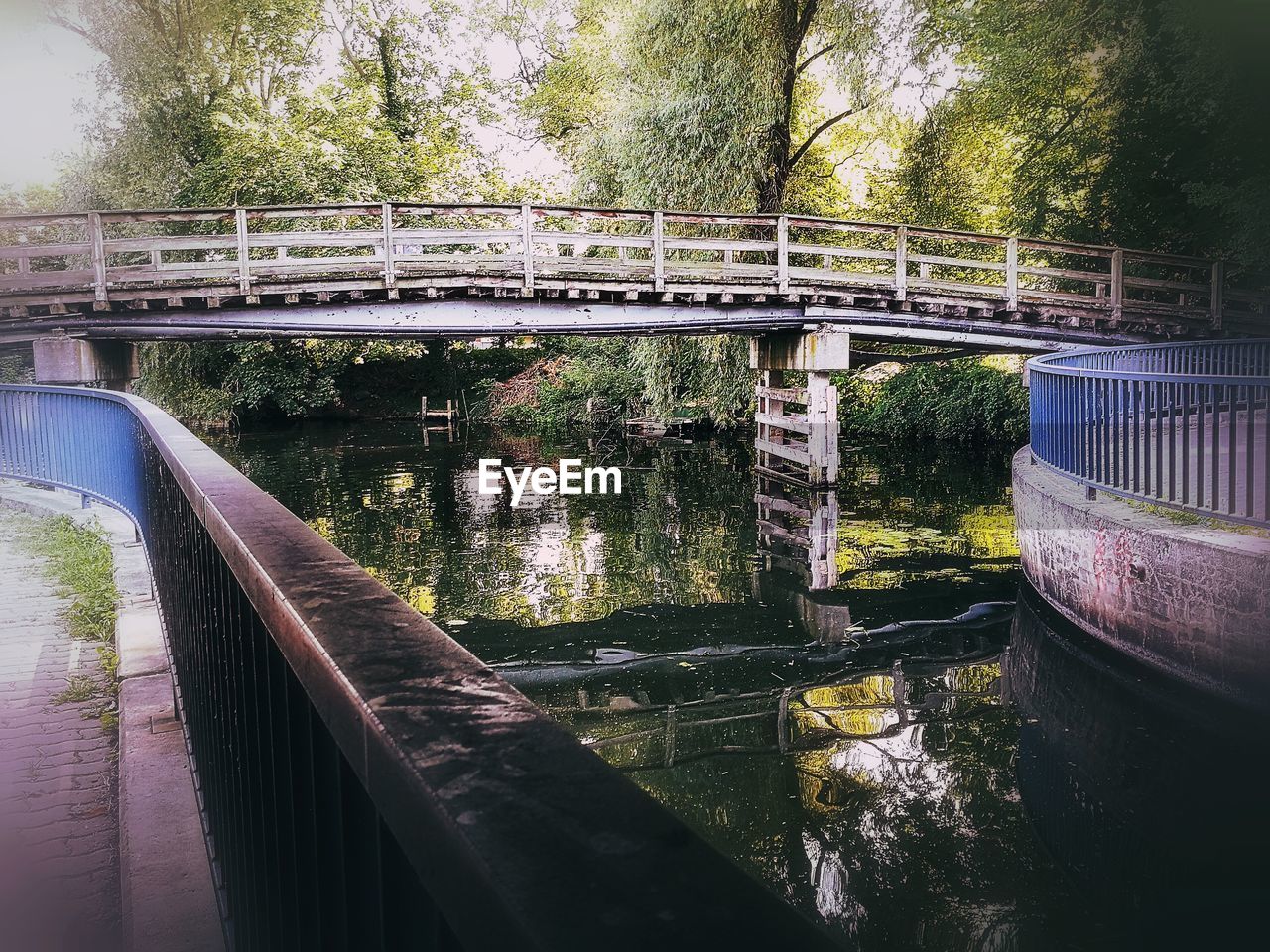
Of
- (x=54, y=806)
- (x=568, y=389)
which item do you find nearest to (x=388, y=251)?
(x=54, y=806)

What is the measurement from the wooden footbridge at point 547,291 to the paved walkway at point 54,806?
26.8 ft

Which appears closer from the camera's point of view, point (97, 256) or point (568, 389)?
point (97, 256)

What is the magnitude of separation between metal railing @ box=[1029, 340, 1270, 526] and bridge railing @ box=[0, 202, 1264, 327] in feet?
17.5

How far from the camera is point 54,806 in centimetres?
346

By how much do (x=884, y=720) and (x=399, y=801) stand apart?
5943 millimetres

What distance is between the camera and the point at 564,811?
26.6 inches

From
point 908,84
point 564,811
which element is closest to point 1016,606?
point 564,811

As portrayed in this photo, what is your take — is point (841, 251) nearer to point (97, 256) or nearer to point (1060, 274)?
point (1060, 274)

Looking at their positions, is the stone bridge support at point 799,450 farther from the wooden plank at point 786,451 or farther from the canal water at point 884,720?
the canal water at point 884,720

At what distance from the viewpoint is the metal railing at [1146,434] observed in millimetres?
6133

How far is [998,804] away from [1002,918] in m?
1.14

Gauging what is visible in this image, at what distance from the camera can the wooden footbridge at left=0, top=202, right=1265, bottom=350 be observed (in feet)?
41.9

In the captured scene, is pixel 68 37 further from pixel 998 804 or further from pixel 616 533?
pixel 998 804

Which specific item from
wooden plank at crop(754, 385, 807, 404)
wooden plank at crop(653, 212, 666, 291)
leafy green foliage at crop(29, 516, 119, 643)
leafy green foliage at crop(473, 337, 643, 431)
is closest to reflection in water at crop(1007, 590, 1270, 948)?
leafy green foliage at crop(29, 516, 119, 643)
